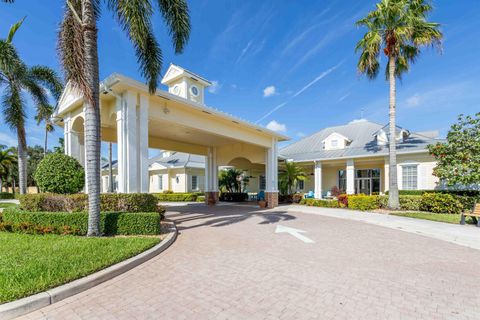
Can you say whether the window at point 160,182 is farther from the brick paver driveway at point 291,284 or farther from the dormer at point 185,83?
the brick paver driveway at point 291,284

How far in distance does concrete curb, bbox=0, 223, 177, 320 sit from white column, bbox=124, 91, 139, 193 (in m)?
3.90

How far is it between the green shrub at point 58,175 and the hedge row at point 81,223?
1144 mm

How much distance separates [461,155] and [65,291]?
17.9 meters

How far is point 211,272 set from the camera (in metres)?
4.84

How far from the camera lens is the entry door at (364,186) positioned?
858 inches

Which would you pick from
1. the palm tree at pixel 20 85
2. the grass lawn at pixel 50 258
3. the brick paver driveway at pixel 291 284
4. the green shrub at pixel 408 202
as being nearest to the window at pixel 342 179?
the green shrub at pixel 408 202

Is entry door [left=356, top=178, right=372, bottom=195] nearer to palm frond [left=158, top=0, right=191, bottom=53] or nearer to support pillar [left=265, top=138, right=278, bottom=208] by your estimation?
support pillar [left=265, top=138, right=278, bottom=208]

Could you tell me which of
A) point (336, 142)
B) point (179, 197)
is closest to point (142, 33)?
point (336, 142)

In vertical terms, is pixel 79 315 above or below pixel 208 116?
below

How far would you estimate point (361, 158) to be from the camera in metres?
19.4

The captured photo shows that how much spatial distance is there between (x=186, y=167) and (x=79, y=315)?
24.1 metres

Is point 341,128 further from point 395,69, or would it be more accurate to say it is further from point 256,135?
point 256,135

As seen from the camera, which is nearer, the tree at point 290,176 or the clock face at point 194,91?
the clock face at point 194,91

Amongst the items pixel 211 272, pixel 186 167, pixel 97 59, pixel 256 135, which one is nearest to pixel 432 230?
pixel 211 272
